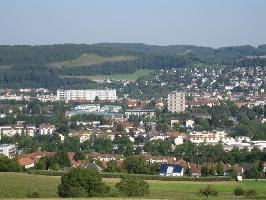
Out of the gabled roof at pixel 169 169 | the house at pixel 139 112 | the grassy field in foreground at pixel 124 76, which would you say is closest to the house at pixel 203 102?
the house at pixel 139 112

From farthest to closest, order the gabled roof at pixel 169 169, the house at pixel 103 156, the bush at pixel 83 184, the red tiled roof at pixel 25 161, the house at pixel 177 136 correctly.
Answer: the house at pixel 177 136 < the house at pixel 103 156 < the red tiled roof at pixel 25 161 < the gabled roof at pixel 169 169 < the bush at pixel 83 184

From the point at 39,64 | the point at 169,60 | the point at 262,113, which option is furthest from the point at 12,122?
the point at 169,60

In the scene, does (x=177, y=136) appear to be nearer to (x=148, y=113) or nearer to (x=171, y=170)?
(x=148, y=113)

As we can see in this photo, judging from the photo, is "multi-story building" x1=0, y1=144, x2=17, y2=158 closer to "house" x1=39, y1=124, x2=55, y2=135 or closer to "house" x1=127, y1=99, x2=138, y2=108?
"house" x1=39, y1=124, x2=55, y2=135

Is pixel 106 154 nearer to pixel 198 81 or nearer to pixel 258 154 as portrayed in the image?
pixel 258 154

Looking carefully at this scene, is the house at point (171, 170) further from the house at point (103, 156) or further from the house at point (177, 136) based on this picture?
the house at point (177, 136)

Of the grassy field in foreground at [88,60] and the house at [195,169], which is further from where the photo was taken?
the grassy field in foreground at [88,60]

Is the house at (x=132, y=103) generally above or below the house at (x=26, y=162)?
below
